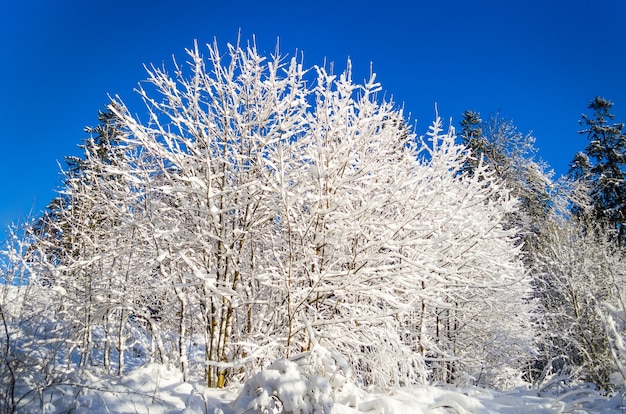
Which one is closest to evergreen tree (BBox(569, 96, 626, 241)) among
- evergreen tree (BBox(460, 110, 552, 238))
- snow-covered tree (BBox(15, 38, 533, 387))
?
evergreen tree (BBox(460, 110, 552, 238))

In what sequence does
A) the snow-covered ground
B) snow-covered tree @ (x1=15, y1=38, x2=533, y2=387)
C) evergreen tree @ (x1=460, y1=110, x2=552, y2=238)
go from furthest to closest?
evergreen tree @ (x1=460, y1=110, x2=552, y2=238) → snow-covered tree @ (x1=15, y1=38, x2=533, y2=387) → the snow-covered ground

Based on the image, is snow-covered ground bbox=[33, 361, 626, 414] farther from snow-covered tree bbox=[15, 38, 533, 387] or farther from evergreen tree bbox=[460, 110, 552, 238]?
evergreen tree bbox=[460, 110, 552, 238]

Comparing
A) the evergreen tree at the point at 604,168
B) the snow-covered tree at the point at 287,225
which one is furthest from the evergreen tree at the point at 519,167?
the snow-covered tree at the point at 287,225

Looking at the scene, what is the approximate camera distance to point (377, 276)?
412 cm

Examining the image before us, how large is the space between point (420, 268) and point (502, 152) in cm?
1712

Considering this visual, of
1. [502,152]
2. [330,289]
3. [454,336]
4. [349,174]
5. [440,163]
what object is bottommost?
[454,336]

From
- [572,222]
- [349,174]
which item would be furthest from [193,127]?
[572,222]

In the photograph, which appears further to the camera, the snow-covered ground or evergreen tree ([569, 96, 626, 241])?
evergreen tree ([569, 96, 626, 241])

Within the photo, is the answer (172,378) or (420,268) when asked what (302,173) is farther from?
(172,378)

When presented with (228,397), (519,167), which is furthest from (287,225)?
(519,167)

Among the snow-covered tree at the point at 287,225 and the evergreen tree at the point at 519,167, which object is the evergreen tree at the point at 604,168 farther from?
the snow-covered tree at the point at 287,225

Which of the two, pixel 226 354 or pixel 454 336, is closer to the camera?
pixel 226 354

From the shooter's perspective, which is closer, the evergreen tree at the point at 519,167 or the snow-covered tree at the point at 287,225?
the snow-covered tree at the point at 287,225

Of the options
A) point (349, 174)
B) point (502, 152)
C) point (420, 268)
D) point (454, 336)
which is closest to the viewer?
point (420, 268)
